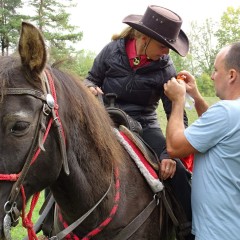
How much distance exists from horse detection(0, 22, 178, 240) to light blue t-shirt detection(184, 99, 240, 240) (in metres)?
0.50

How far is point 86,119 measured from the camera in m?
2.33

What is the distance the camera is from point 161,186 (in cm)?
290

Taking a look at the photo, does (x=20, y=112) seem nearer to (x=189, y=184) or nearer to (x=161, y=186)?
(x=161, y=186)

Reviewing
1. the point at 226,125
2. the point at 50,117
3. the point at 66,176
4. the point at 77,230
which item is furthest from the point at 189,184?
the point at 50,117

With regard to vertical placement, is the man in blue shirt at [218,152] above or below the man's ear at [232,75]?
below

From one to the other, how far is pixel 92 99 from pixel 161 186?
93 cm

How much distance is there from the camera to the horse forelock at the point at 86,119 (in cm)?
225

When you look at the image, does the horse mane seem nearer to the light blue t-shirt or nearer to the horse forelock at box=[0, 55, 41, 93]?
the horse forelock at box=[0, 55, 41, 93]

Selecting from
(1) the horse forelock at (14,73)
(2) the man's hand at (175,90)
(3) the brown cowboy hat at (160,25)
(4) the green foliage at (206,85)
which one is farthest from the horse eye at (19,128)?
(4) the green foliage at (206,85)

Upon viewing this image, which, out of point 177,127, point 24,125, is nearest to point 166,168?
point 177,127

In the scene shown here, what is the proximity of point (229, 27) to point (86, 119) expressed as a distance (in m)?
44.3

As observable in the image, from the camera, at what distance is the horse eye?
1.83m

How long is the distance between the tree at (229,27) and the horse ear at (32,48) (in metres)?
43.2

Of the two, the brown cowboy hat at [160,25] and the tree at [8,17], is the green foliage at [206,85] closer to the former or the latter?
the tree at [8,17]
